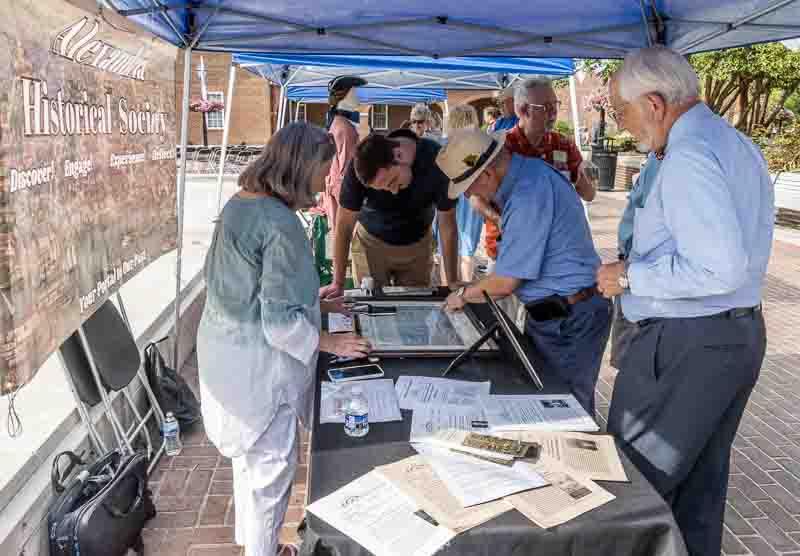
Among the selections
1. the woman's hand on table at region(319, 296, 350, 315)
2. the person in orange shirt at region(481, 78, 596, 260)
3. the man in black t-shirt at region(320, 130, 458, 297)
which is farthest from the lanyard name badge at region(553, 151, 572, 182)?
the woman's hand on table at region(319, 296, 350, 315)

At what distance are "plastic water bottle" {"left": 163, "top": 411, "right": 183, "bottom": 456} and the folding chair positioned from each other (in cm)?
12

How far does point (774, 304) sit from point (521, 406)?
221 inches

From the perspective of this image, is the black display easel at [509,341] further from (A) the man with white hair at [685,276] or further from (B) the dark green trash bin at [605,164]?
(B) the dark green trash bin at [605,164]

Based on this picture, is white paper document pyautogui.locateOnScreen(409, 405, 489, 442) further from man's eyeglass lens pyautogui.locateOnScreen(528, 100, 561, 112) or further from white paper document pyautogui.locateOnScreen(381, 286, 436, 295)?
man's eyeglass lens pyautogui.locateOnScreen(528, 100, 561, 112)

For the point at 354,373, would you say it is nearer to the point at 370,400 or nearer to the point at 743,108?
the point at 370,400

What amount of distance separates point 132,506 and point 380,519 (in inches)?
62.0

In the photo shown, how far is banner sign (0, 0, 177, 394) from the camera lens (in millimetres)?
1582

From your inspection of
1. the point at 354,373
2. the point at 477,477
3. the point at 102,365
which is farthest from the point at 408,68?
the point at 477,477

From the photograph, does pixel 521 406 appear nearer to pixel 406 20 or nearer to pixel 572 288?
pixel 572 288

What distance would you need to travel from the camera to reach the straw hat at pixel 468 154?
2141 mm

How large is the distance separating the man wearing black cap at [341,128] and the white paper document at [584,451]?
10.7ft

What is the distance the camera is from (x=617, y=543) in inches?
49.5

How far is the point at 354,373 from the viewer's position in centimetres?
200

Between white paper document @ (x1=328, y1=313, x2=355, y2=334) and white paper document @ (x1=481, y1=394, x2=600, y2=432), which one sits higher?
white paper document @ (x1=328, y1=313, x2=355, y2=334)
